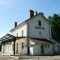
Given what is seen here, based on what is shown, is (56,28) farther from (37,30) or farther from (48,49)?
(48,49)

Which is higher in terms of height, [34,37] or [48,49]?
[34,37]

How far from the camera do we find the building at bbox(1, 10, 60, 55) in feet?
134

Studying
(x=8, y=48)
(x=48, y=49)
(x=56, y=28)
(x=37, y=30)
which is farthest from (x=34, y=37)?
(x=56, y=28)

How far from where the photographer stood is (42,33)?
46250mm

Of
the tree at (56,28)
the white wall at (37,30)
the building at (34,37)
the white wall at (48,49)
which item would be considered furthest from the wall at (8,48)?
the tree at (56,28)

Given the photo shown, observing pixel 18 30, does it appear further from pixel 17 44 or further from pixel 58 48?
pixel 58 48

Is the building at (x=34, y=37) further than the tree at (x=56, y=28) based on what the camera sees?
No

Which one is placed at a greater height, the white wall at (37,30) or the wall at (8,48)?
the white wall at (37,30)

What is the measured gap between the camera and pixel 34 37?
44594mm

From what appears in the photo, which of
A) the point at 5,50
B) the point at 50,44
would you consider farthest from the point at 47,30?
the point at 5,50

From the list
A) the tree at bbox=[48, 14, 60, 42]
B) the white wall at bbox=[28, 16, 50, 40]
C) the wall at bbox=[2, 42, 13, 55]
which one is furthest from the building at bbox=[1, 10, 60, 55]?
the tree at bbox=[48, 14, 60, 42]

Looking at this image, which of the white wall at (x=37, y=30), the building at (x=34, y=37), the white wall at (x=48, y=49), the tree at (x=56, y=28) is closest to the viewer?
the building at (x=34, y=37)

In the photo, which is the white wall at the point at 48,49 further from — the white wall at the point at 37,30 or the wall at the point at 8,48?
the wall at the point at 8,48

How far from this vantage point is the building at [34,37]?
40.9m
